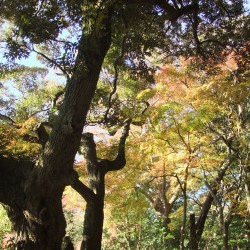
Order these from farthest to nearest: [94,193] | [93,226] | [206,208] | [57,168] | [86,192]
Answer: [206,208], [94,193], [86,192], [93,226], [57,168]

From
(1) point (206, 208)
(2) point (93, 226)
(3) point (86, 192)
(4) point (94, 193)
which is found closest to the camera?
(2) point (93, 226)

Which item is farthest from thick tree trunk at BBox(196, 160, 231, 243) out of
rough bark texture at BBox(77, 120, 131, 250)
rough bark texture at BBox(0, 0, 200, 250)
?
rough bark texture at BBox(0, 0, 200, 250)

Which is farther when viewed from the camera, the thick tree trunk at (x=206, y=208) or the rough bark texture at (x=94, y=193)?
the thick tree trunk at (x=206, y=208)

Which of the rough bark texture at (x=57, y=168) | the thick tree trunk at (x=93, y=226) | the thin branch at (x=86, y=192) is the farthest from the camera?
the thin branch at (x=86, y=192)

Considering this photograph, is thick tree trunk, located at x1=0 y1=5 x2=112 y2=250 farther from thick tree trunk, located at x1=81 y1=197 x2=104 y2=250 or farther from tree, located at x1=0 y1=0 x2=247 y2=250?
thick tree trunk, located at x1=81 y1=197 x2=104 y2=250

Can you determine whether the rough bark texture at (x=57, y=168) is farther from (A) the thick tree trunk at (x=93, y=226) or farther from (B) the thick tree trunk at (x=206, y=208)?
(B) the thick tree trunk at (x=206, y=208)

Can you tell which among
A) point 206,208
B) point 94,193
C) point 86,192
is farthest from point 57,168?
point 206,208

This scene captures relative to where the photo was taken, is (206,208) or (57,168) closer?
(57,168)

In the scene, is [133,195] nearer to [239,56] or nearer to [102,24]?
[239,56]

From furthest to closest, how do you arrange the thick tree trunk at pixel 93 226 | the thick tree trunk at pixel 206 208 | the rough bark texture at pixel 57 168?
1. the thick tree trunk at pixel 206 208
2. the thick tree trunk at pixel 93 226
3. the rough bark texture at pixel 57 168

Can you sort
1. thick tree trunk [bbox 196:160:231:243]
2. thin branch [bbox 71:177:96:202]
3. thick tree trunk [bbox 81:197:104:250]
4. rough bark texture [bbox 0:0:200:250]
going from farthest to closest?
thick tree trunk [bbox 196:160:231:243] → thin branch [bbox 71:177:96:202] → thick tree trunk [bbox 81:197:104:250] → rough bark texture [bbox 0:0:200:250]

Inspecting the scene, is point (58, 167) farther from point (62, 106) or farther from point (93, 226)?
point (93, 226)

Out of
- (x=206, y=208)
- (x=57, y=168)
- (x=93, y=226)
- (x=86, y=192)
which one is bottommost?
(x=93, y=226)

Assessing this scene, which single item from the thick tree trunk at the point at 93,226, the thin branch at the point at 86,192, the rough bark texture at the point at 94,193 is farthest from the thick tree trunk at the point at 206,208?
the thin branch at the point at 86,192
